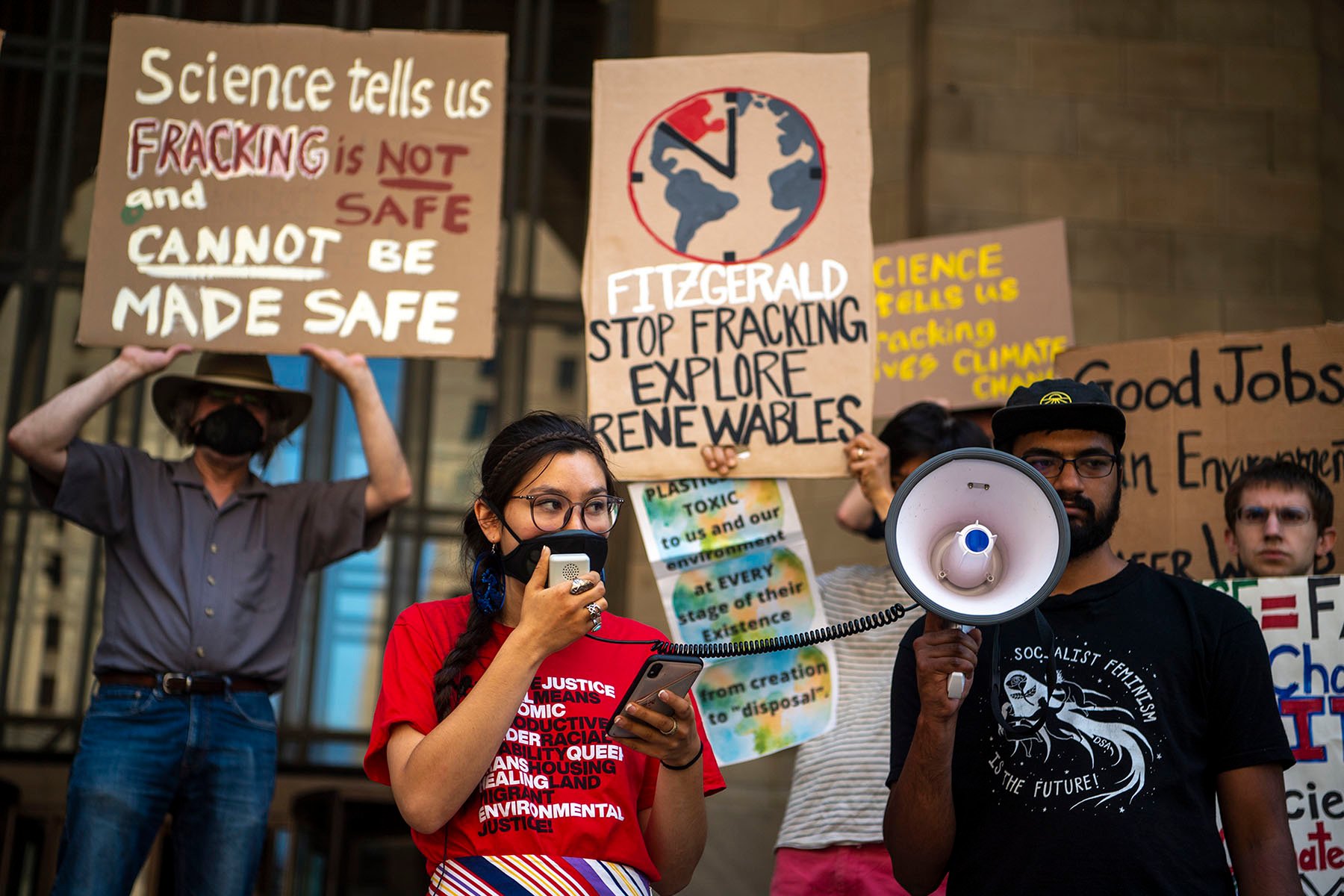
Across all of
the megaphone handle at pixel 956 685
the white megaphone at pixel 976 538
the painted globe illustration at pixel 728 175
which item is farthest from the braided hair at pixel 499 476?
the painted globe illustration at pixel 728 175

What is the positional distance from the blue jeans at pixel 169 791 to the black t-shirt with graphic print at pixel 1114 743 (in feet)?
6.05

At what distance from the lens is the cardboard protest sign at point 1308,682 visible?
11.1 feet

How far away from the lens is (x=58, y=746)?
25.8 ft

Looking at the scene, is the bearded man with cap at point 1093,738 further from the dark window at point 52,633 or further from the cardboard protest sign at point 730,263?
the dark window at point 52,633

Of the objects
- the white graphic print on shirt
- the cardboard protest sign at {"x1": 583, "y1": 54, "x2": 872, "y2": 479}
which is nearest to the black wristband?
the white graphic print on shirt

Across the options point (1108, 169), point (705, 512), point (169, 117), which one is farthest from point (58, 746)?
point (1108, 169)

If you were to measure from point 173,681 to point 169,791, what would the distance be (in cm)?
27

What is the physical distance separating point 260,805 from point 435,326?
1.36 m

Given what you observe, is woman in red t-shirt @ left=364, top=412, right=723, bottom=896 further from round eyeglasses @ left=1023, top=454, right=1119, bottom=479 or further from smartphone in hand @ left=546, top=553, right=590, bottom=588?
round eyeglasses @ left=1023, top=454, right=1119, bottom=479

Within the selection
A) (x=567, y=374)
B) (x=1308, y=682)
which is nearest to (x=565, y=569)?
(x=1308, y=682)

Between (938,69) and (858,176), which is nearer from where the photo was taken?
(858,176)

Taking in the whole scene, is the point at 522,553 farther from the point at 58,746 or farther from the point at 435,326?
the point at 58,746

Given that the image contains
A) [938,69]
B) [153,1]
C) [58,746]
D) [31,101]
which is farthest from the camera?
[31,101]

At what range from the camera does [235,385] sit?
4012 millimetres
